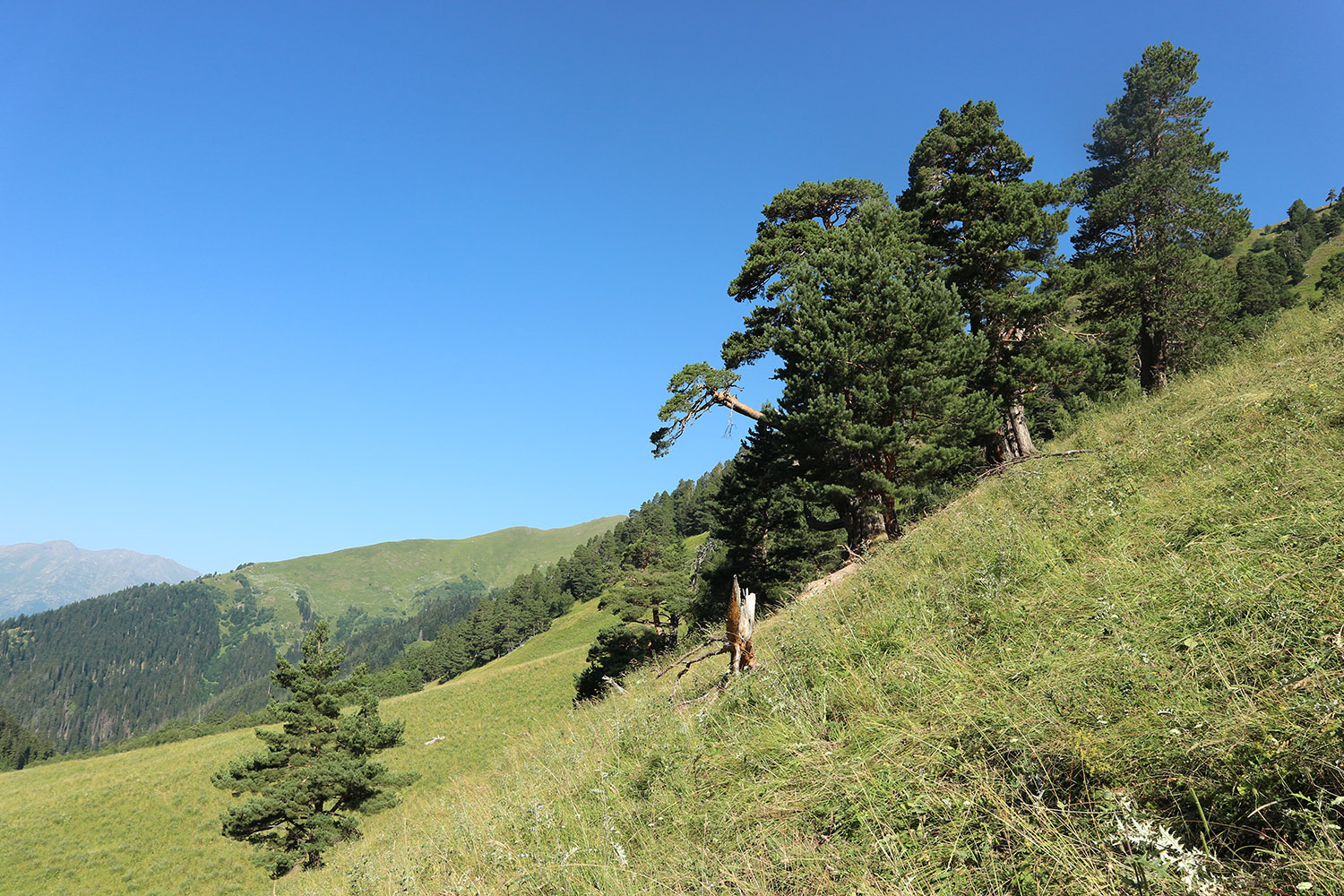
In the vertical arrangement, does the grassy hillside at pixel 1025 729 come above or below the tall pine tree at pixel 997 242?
below

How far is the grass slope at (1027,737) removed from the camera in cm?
251

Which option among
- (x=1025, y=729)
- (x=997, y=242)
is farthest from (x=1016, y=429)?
(x=1025, y=729)

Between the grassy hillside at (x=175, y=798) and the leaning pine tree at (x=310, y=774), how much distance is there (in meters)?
1.32

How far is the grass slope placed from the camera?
2508 millimetres

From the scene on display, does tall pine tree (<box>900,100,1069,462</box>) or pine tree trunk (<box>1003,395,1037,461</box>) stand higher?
tall pine tree (<box>900,100,1069,462</box>)

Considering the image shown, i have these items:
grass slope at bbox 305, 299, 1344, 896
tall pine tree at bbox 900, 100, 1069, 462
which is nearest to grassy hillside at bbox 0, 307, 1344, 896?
grass slope at bbox 305, 299, 1344, 896

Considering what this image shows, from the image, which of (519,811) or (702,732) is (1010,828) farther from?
(519,811)

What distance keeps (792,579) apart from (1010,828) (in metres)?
21.5

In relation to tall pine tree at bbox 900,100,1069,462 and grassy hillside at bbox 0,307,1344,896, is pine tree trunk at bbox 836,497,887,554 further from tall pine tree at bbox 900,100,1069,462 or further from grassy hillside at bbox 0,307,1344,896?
grassy hillside at bbox 0,307,1344,896

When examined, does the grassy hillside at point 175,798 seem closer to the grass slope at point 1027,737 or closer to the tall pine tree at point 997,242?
the grass slope at point 1027,737

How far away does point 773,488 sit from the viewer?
22.0 meters

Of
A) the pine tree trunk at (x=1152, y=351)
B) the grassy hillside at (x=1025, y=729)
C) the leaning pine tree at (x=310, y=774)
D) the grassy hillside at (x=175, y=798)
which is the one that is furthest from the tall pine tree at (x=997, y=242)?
the leaning pine tree at (x=310, y=774)

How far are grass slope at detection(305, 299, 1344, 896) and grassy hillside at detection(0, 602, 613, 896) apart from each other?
1251cm

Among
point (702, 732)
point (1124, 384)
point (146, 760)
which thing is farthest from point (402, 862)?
point (146, 760)
